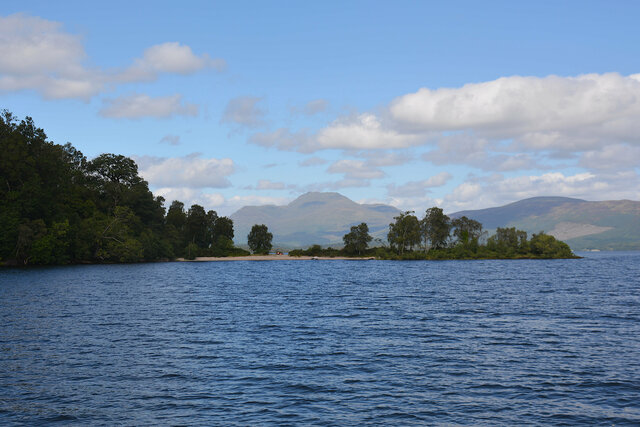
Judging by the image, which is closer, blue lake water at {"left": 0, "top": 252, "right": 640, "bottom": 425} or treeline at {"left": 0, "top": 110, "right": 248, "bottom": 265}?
blue lake water at {"left": 0, "top": 252, "right": 640, "bottom": 425}

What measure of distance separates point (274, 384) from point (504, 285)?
7487 centimetres

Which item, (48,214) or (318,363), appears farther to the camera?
(48,214)

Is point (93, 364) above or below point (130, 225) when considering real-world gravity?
below

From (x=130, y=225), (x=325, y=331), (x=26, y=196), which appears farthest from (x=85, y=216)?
(x=325, y=331)

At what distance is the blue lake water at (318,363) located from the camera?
958 inches

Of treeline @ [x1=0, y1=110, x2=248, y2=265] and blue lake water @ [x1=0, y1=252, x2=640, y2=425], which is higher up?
treeline @ [x1=0, y1=110, x2=248, y2=265]

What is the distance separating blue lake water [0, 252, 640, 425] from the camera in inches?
958

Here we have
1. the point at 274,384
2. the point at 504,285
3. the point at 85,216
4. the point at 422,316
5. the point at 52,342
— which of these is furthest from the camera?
the point at 85,216

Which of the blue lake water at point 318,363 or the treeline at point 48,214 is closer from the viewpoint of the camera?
the blue lake water at point 318,363

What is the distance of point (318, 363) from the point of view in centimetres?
3359

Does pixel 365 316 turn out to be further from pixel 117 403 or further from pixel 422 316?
pixel 117 403

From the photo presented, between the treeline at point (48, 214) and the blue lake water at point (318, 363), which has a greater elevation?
the treeline at point (48, 214)

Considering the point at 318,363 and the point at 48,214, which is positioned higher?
the point at 48,214

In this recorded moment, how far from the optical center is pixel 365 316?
5472 centimetres
